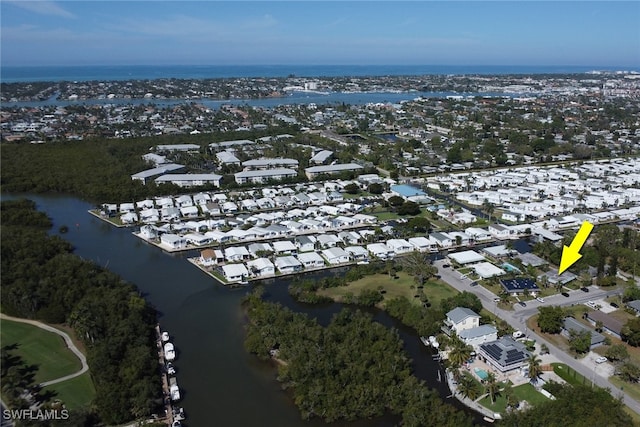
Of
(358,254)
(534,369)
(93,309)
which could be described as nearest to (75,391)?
(93,309)

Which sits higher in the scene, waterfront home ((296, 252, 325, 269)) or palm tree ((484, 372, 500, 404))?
waterfront home ((296, 252, 325, 269))

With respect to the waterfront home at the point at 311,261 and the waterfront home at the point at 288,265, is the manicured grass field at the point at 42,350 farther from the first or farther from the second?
the waterfront home at the point at 311,261

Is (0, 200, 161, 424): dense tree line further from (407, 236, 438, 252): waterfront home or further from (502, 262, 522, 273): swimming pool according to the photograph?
(502, 262, 522, 273): swimming pool

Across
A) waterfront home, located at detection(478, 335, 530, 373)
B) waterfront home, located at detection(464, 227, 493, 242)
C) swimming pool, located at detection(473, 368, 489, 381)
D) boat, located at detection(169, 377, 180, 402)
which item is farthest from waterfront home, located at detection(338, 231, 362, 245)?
boat, located at detection(169, 377, 180, 402)

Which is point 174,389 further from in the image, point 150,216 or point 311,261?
point 150,216

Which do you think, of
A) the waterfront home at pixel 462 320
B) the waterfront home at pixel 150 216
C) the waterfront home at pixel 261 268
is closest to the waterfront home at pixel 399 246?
the waterfront home at pixel 261 268

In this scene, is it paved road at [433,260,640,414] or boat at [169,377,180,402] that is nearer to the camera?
boat at [169,377,180,402]

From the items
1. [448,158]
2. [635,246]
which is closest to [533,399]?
[635,246]
